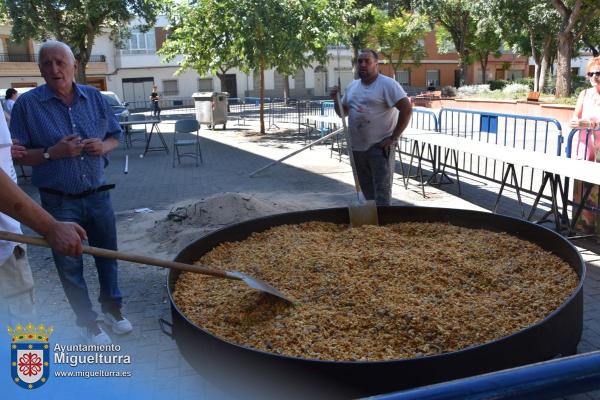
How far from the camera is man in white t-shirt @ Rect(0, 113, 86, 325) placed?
182cm

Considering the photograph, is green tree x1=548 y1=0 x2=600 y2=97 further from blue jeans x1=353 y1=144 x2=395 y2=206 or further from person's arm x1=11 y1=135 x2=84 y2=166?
person's arm x1=11 y1=135 x2=84 y2=166

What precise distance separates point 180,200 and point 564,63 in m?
18.3

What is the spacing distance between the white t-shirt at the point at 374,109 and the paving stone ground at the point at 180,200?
210cm

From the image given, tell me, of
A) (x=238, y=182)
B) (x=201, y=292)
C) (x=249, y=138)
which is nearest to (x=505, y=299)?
(x=201, y=292)

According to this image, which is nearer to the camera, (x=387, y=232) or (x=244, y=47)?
(x=387, y=232)

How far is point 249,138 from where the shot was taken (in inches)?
620

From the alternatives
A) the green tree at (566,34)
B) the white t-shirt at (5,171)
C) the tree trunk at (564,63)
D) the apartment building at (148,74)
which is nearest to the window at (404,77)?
the apartment building at (148,74)

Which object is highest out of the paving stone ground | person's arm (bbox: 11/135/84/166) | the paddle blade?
person's arm (bbox: 11/135/84/166)

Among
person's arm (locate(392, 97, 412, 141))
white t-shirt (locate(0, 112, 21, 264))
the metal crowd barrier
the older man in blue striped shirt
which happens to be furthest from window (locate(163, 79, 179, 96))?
the metal crowd barrier

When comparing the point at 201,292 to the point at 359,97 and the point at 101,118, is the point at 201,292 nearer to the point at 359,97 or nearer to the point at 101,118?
the point at 101,118

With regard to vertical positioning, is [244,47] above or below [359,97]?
above

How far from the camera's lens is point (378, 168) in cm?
500

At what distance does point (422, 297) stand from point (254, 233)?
5.07 feet

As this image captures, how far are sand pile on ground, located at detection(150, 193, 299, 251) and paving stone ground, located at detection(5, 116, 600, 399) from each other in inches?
26.1
